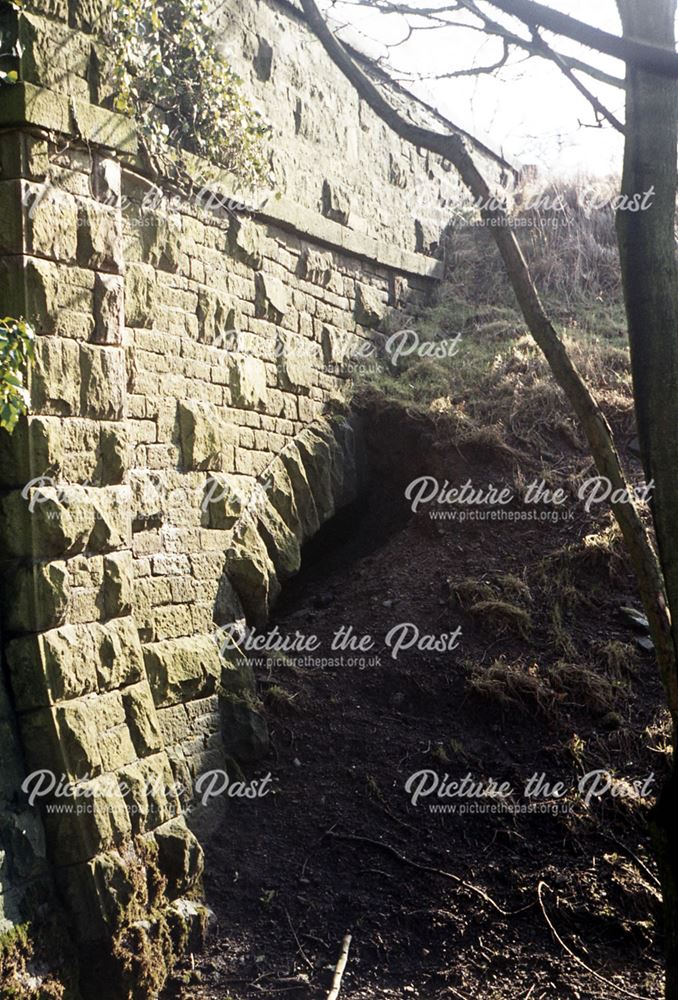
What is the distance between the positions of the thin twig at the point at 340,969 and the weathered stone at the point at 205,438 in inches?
102

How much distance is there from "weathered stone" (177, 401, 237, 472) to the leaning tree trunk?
263 centimetres

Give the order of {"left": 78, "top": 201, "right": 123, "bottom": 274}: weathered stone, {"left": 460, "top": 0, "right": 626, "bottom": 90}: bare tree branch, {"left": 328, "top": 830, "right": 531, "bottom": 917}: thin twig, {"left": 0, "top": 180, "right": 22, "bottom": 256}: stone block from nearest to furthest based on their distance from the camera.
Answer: {"left": 460, "top": 0, "right": 626, "bottom": 90}: bare tree branch, {"left": 0, "top": 180, "right": 22, "bottom": 256}: stone block, {"left": 78, "top": 201, "right": 123, "bottom": 274}: weathered stone, {"left": 328, "top": 830, "right": 531, "bottom": 917}: thin twig

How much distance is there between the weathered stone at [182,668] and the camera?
16.2 feet

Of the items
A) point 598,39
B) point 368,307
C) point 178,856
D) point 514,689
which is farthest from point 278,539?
point 598,39

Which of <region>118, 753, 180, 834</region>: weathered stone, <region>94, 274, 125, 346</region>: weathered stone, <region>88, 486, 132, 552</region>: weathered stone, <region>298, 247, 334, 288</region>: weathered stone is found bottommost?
<region>118, 753, 180, 834</region>: weathered stone

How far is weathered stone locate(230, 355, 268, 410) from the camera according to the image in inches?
232

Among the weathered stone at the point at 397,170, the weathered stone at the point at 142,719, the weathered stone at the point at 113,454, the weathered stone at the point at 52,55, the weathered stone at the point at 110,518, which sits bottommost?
the weathered stone at the point at 142,719

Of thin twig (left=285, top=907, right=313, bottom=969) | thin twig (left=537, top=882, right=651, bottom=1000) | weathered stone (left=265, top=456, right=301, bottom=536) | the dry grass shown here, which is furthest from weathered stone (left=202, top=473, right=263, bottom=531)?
thin twig (left=537, top=882, right=651, bottom=1000)

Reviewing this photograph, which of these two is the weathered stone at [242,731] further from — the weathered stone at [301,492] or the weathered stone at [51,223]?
the weathered stone at [51,223]

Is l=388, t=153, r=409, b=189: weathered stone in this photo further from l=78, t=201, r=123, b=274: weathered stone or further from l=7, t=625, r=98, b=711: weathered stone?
l=7, t=625, r=98, b=711: weathered stone

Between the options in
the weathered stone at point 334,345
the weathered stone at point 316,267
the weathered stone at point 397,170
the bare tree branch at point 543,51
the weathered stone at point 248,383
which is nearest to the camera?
the bare tree branch at point 543,51

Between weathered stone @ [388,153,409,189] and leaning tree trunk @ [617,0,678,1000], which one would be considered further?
weathered stone @ [388,153,409,189]

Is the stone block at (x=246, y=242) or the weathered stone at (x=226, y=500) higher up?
the stone block at (x=246, y=242)

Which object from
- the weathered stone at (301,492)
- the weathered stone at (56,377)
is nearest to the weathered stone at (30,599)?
the weathered stone at (56,377)
